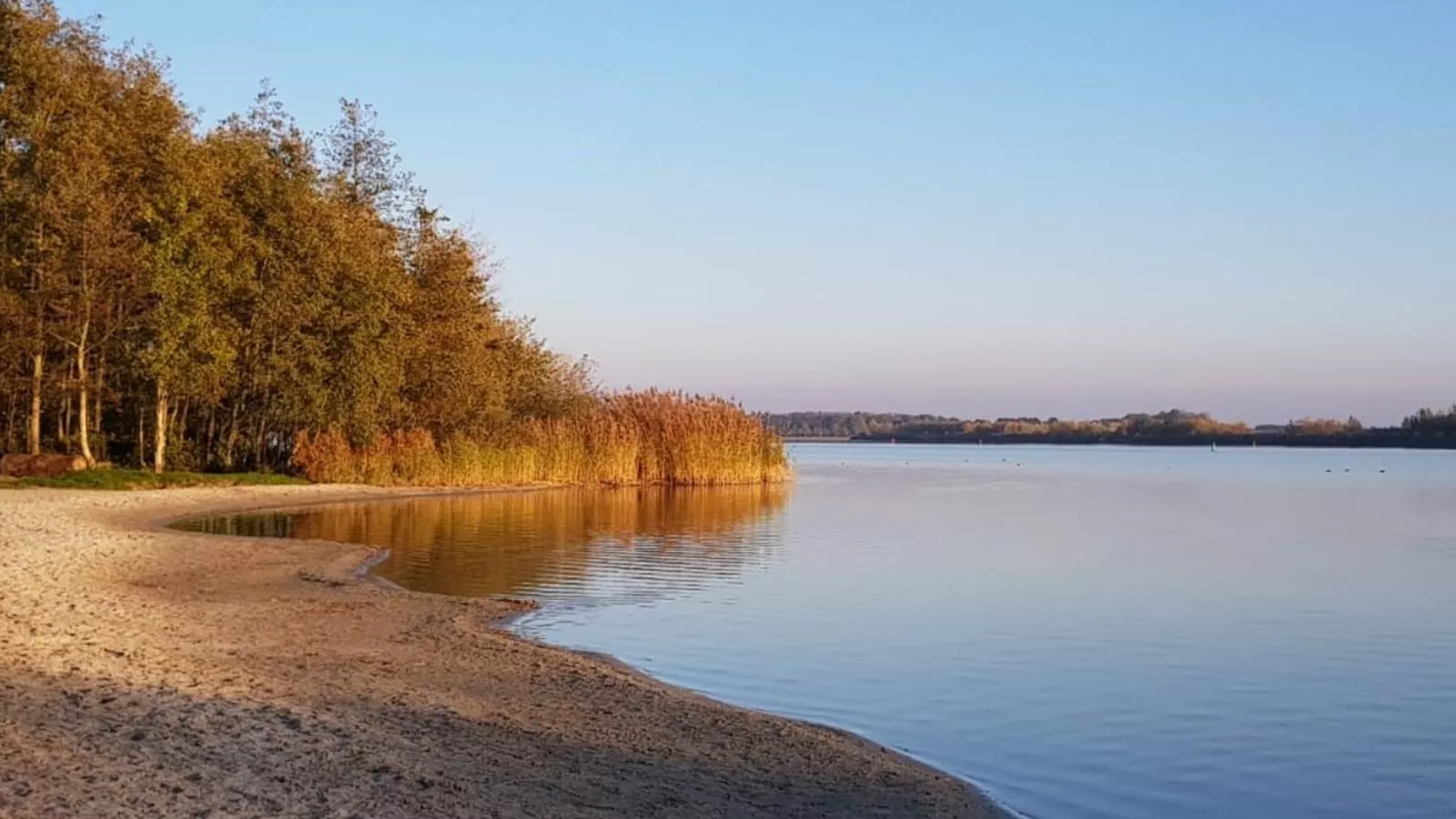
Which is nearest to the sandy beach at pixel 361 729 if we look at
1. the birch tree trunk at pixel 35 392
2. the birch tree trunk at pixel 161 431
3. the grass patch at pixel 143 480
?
the grass patch at pixel 143 480

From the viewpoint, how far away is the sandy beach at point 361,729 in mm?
6918

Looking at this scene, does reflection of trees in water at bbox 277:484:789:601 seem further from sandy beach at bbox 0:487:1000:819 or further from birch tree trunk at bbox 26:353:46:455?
birch tree trunk at bbox 26:353:46:455

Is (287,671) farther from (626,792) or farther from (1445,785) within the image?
(1445,785)

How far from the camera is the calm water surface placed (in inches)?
397

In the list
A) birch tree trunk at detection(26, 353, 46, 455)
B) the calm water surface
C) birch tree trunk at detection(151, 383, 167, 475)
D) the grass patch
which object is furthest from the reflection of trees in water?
birch tree trunk at detection(26, 353, 46, 455)

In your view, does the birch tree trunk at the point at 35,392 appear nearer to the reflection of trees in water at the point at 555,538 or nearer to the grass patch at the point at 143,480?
the grass patch at the point at 143,480

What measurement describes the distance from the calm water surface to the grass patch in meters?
3.78

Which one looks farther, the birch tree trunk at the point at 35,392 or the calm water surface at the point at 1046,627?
the birch tree trunk at the point at 35,392

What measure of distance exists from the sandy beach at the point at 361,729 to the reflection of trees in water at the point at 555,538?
4510 mm

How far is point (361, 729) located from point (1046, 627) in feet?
34.0

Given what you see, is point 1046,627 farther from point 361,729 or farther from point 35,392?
point 35,392

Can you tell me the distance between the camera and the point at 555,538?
26.4 meters

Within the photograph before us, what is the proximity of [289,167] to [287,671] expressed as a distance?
30.4 m

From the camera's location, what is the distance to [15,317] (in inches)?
1250
